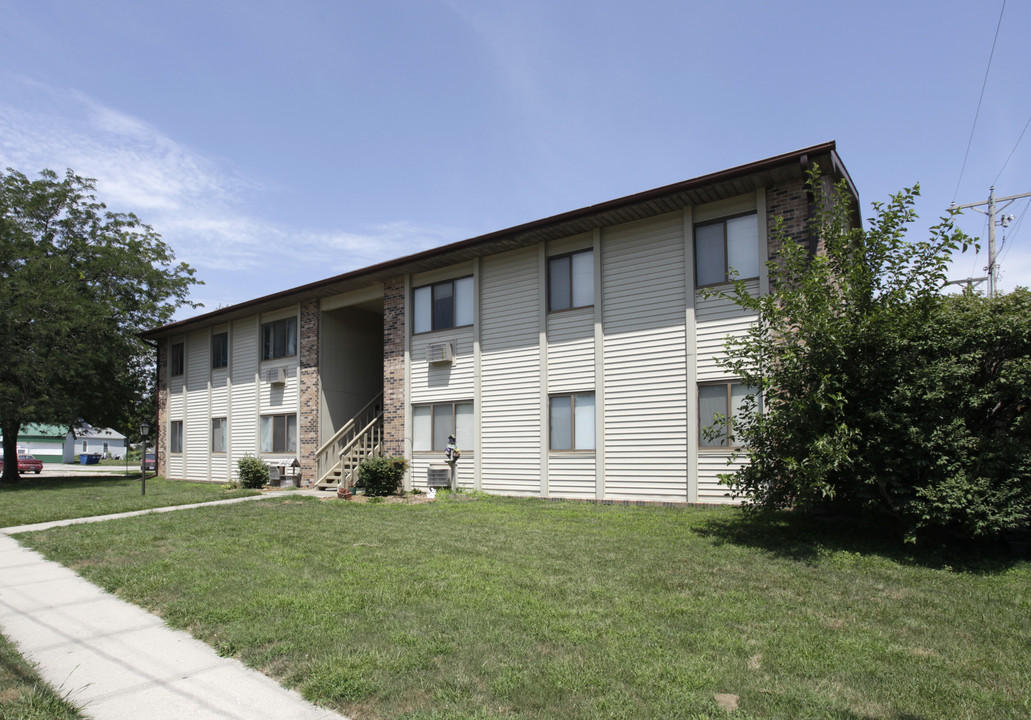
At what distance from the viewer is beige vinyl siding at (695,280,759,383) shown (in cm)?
1153

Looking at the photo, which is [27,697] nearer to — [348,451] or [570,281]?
[570,281]

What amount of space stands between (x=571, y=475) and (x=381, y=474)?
176 inches

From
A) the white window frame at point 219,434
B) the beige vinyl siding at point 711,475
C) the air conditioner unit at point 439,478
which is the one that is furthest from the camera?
the white window frame at point 219,434

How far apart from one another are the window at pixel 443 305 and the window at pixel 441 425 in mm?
1940

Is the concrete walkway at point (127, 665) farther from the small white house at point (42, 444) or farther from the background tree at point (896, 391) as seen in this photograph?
the small white house at point (42, 444)

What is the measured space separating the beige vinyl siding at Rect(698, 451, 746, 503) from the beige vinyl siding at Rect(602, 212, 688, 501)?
329mm

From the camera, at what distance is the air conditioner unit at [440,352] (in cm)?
1568

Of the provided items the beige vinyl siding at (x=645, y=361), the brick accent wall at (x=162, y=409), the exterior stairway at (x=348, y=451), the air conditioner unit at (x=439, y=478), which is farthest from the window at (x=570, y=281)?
the brick accent wall at (x=162, y=409)

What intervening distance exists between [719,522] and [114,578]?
7572 mm

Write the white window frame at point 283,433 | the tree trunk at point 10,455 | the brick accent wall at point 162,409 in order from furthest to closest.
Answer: the brick accent wall at point 162,409
the tree trunk at point 10,455
the white window frame at point 283,433

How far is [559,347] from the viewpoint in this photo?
1385 cm

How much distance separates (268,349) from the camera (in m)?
21.3

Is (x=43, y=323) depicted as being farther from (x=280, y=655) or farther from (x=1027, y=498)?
(x=1027, y=498)

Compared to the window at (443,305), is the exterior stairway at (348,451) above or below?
below
